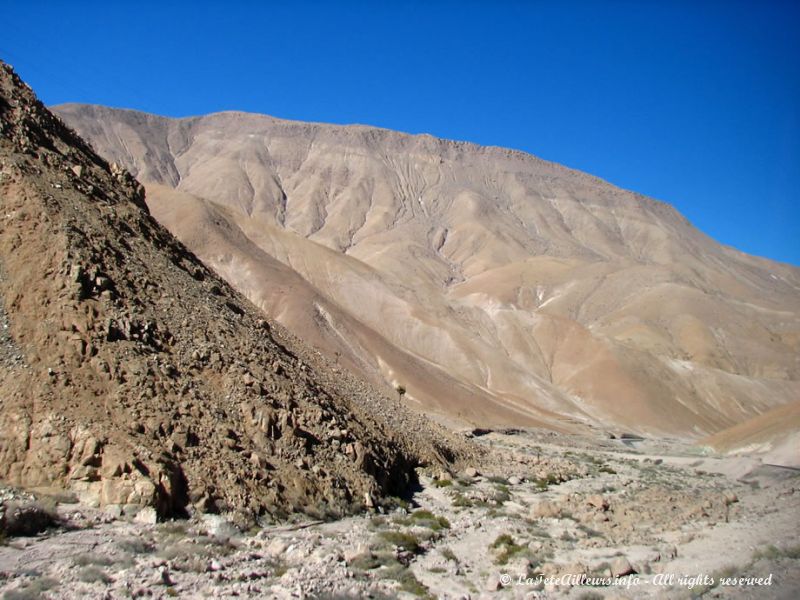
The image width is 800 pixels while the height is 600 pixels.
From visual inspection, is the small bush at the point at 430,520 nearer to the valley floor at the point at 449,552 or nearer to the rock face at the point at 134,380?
the valley floor at the point at 449,552

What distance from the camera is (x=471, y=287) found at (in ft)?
405

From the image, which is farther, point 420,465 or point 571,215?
point 571,215

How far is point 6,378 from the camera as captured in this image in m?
13.4

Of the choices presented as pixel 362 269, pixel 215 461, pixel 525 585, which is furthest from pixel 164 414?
pixel 362 269

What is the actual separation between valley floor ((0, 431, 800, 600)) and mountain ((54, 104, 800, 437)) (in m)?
28.9

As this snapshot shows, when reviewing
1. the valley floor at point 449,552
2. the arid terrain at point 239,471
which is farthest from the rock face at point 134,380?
the valley floor at point 449,552

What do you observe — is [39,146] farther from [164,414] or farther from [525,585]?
[525,585]

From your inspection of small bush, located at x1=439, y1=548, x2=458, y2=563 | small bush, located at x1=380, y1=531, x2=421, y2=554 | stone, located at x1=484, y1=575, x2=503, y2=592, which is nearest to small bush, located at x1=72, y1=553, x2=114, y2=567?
small bush, located at x1=380, y1=531, x2=421, y2=554

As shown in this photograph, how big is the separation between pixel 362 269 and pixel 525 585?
7771 centimetres

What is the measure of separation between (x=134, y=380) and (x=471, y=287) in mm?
110312

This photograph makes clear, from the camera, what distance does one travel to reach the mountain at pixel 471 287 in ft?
205

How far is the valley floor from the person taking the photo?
33.5ft

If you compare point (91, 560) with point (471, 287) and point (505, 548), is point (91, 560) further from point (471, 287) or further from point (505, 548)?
point (471, 287)

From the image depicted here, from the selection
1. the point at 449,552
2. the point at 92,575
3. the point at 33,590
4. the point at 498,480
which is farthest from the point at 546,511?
the point at 33,590
